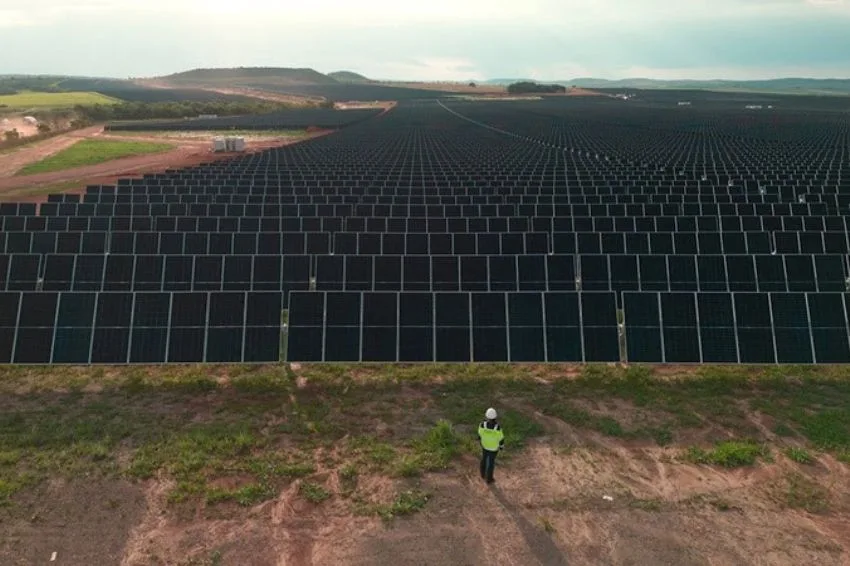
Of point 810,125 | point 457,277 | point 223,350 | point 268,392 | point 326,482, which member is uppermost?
point 810,125

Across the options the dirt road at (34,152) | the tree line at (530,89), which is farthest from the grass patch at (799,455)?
the tree line at (530,89)

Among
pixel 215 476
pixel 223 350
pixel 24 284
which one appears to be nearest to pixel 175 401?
pixel 223 350

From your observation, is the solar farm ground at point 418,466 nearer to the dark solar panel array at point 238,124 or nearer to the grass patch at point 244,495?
the grass patch at point 244,495

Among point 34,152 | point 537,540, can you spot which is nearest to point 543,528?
point 537,540

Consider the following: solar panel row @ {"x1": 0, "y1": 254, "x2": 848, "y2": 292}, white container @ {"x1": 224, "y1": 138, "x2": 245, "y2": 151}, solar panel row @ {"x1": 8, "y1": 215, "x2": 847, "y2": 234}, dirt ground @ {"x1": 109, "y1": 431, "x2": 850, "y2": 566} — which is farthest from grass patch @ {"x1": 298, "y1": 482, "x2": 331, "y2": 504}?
white container @ {"x1": 224, "y1": 138, "x2": 245, "y2": 151}

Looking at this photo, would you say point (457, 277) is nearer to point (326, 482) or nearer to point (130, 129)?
point (326, 482)

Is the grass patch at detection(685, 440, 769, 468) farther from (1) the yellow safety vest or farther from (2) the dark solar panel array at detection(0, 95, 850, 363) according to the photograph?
(1) the yellow safety vest
